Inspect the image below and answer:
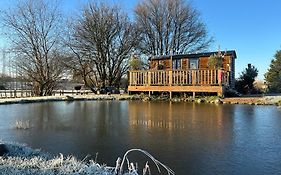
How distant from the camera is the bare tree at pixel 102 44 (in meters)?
26.8

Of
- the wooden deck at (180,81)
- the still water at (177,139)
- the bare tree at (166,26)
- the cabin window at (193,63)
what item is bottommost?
the still water at (177,139)

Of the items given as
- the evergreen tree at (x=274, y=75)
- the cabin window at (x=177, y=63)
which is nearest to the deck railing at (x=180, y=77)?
the cabin window at (x=177, y=63)

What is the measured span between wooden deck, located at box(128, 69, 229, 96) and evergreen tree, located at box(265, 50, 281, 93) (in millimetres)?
6081

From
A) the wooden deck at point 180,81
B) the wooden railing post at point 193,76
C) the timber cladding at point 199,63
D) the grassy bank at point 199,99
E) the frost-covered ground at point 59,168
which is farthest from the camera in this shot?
the timber cladding at point 199,63

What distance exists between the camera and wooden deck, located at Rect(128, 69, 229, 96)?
1862 cm

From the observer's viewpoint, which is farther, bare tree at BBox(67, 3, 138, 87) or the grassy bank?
bare tree at BBox(67, 3, 138, 87)

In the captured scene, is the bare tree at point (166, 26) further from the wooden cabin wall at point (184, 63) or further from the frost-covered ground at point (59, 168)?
the frost-covered ground at point (59, 168)

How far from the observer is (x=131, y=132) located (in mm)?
7828

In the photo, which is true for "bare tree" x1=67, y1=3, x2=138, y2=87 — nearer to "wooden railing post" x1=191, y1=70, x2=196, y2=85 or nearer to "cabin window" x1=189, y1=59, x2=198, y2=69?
"cabin window" x1=189, y1=59, x2=198, y2=69

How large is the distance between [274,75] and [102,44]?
46.3 feet

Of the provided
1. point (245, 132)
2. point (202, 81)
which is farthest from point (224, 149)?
point (202, 81)

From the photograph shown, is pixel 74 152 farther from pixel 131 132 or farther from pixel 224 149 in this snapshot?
pixel 224 149

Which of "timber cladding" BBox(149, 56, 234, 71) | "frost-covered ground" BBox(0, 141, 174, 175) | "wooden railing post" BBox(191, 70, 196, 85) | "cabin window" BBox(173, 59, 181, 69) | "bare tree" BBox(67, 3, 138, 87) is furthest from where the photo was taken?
"bare tree" BBox(67, 3, 138, 87)

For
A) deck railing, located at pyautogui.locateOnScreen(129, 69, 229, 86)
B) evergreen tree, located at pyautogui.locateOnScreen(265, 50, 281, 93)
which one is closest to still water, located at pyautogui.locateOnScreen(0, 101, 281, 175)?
deck railing, located at pyautogui.locateOnScreen(129, 69, 229, 86)
